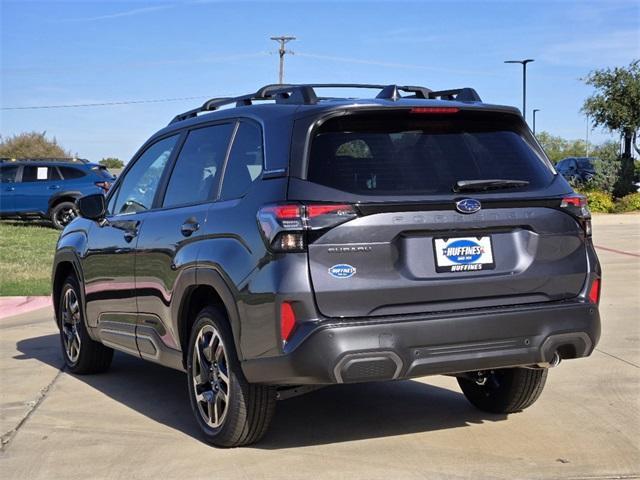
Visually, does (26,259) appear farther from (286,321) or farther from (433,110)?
(286,321)

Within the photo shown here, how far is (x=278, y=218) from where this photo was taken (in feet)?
15.5

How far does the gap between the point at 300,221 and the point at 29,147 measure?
69.0m

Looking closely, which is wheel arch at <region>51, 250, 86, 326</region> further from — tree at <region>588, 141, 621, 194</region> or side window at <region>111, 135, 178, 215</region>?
tree at <region>588, 141, 621, 194</region>

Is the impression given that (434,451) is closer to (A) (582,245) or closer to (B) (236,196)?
(A) (582,245)

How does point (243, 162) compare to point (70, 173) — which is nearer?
point (243, 162)

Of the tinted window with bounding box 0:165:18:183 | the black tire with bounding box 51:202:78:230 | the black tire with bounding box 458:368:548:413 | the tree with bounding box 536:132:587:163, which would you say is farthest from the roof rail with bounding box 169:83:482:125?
the tree with bounding box 536:132:587:163

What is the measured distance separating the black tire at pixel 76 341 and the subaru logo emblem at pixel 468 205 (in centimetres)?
372

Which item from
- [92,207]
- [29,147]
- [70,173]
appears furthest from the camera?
[29,147]

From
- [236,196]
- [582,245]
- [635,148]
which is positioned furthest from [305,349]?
[635,148]

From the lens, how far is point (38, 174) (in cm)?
2472

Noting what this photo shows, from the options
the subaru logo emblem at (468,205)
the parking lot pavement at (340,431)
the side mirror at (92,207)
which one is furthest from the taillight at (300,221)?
the side mirror at (92,207)

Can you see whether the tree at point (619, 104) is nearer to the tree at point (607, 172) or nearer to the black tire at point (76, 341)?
the tree at point (607, 172)

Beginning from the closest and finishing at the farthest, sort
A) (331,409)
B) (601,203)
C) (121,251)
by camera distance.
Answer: (331,409) → (121,251) → (601,203)

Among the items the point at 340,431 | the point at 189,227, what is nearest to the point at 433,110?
the point at 189,227
